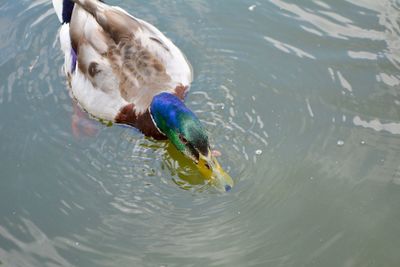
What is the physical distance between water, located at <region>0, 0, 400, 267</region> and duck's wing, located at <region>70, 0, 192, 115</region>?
263 millimetres

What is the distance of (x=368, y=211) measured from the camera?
5008 mm

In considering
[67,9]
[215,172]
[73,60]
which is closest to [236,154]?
[215,172]

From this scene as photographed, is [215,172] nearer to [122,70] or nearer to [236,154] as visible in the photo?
[236,154]

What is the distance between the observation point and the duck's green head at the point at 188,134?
499 centimetres

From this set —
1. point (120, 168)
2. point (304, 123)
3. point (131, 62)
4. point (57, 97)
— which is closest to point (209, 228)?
point (120, 168)

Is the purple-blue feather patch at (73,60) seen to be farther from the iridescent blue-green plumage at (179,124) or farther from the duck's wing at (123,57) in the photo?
the iridescent blue-green plumage at (179,124)

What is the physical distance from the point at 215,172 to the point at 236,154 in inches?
17.5

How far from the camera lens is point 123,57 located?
5.90 m

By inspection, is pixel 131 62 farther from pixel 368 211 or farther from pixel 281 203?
pixel 368 211

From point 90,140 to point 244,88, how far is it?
54.1 inches

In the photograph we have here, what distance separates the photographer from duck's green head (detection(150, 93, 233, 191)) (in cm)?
499

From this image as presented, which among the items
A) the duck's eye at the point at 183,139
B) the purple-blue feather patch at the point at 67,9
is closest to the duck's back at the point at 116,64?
the purple-blue feather patch at the point at 67,9

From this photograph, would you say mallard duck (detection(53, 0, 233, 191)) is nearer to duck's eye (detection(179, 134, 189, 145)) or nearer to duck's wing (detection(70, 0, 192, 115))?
duck's wing (detection(70, 0, 192, 115))

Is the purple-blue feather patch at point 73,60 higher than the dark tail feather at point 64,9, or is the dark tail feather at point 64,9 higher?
the dark tail feather at point 64,9
